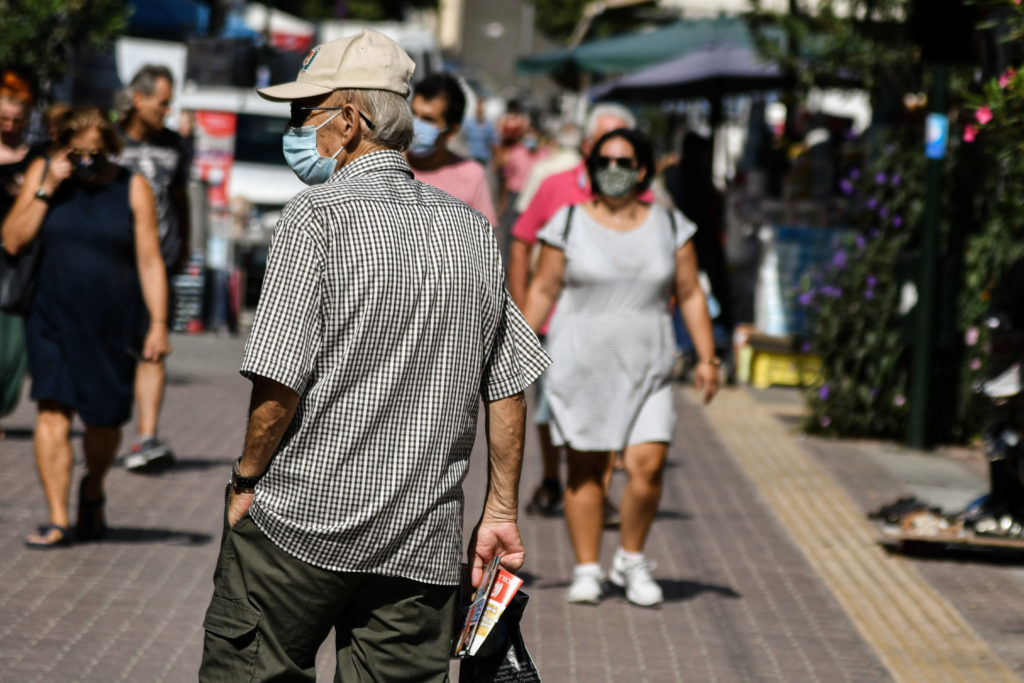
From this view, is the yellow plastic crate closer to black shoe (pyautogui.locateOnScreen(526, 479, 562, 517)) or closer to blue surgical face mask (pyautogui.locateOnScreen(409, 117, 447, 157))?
black shoe (pyautogui.locateOnScreen(526, 479, 562, 517))

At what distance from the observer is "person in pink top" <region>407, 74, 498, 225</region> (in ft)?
23.9

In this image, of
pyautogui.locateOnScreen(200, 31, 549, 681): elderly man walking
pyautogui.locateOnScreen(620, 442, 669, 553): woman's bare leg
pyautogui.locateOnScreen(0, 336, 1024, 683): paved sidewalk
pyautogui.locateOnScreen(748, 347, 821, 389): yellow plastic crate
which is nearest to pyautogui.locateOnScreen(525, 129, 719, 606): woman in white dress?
pyautogui.locateOnScreen(620, 442, 669, 553): woman's bare leg

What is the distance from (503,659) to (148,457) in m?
5.15

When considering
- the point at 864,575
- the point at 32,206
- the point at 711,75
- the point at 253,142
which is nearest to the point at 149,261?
the point at 32,206

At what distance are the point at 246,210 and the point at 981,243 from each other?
8.01 metres

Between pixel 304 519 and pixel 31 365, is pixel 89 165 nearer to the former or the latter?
pixel 31 365

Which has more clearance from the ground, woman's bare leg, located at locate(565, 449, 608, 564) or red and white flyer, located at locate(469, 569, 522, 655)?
red and white flyer, located at locate(469, 569, 522, 655)

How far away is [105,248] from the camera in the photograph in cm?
685

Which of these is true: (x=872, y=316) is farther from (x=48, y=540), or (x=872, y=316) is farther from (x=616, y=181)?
(x=48, y=540)

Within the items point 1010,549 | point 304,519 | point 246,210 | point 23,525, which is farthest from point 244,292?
point 304,519

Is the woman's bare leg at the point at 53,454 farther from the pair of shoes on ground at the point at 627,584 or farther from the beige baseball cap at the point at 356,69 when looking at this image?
the beige baseball cap at the point at 356,69

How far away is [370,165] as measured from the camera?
10.8 ft

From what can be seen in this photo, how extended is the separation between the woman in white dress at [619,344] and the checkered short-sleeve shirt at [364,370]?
122 inches

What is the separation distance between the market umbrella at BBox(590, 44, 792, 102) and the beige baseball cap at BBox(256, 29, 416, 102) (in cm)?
1152
